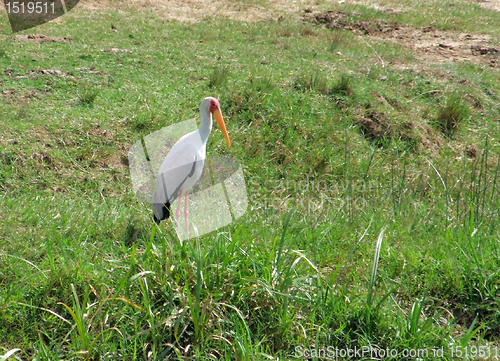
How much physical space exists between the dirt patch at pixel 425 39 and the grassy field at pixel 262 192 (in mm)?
69

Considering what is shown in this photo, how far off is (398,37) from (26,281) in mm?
9418

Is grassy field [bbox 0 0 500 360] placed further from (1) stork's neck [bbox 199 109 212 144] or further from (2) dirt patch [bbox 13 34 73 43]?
(1) stork's neck [bbox 199 109 212 144]

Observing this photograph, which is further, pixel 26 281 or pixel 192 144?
pixel 192 144

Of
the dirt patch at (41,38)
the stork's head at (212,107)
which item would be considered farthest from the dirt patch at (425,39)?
the stork's head at (212,107)

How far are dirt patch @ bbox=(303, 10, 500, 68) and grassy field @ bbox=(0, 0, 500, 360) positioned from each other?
7 centimetres

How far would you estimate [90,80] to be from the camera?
5.73 metres

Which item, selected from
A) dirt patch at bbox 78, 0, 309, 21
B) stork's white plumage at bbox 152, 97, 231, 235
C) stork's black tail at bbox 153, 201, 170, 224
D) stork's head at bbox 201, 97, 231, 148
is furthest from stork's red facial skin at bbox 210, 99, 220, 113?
dirt patch at bbox 78, 0, 309, 21

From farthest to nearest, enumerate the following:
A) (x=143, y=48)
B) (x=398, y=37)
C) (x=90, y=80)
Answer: (x=398, y=37) → (x=143, y=48) → (x=90, y=80)

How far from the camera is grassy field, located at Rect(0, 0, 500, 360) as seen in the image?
88.7 inches

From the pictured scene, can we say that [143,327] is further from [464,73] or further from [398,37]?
[398,37]

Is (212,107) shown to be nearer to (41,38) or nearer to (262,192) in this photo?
(262,192)

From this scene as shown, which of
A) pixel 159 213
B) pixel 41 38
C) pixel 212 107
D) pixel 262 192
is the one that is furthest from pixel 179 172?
pixel 41 38

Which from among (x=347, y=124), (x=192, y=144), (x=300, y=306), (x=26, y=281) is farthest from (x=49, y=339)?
(x=347, y=124)

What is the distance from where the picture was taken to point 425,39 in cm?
982
